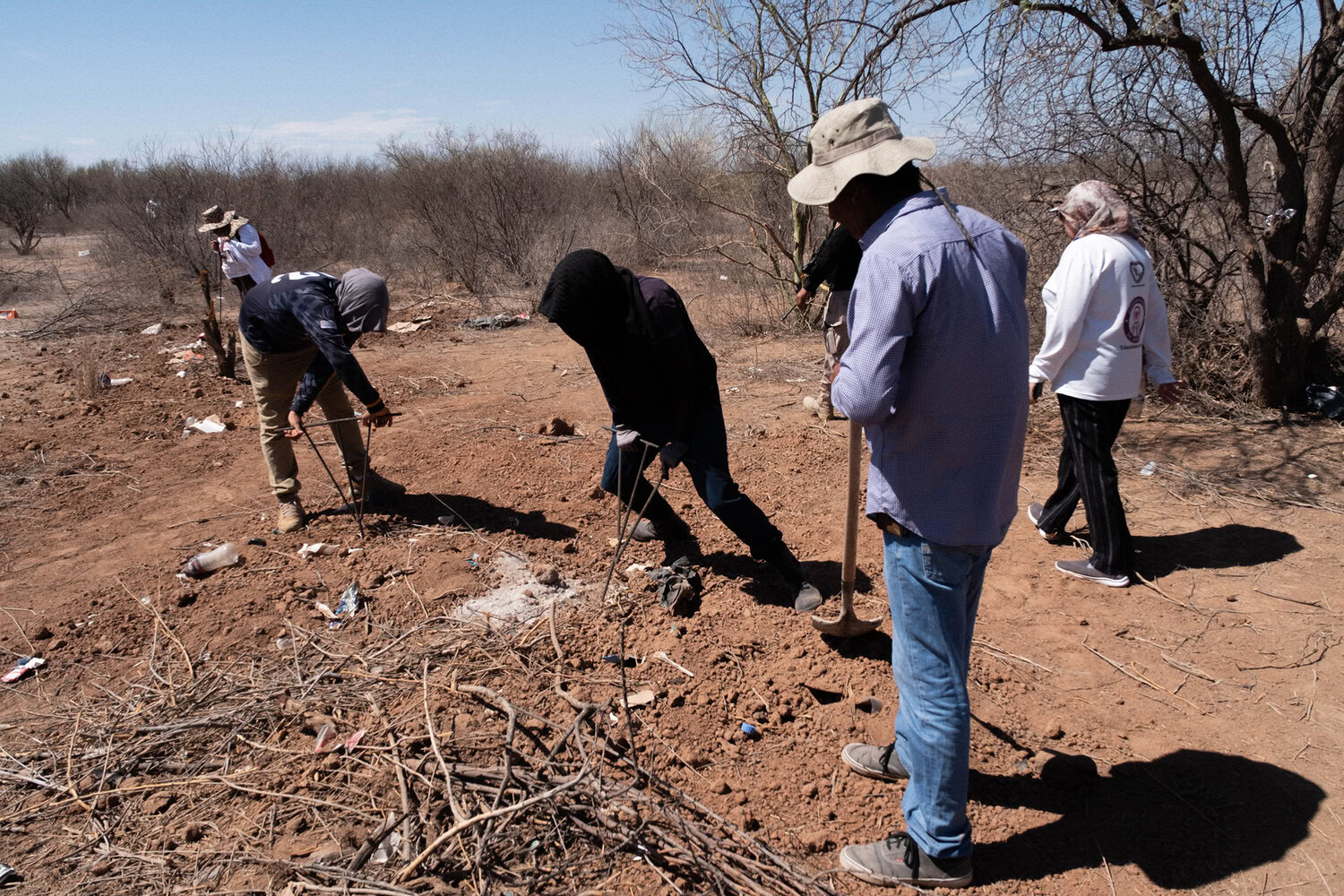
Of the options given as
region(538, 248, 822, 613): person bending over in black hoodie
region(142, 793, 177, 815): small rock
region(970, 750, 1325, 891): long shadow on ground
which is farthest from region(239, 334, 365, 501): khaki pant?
region(970, 750, 1325, 891): long shadow on ground

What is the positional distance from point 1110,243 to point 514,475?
375 cm

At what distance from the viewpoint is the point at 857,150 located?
188 centimetres

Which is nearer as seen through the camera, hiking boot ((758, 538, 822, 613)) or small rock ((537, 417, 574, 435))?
hiking boot ((758, 538, 822, 613))

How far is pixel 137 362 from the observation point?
906cm

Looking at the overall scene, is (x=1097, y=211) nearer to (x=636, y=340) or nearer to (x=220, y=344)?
(x=636, y=340)

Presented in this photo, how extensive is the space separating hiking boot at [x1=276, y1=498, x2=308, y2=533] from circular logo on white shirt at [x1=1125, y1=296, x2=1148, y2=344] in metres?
4.59

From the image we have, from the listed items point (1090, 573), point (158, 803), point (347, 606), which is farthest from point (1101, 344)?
point (158, 803)

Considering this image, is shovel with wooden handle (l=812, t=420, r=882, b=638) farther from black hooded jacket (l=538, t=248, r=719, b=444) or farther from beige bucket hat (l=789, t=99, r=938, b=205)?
black hooded jacket (l=538, t=248, r=719, b=444)

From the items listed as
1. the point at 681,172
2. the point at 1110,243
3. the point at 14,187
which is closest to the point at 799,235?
the point at 681,172

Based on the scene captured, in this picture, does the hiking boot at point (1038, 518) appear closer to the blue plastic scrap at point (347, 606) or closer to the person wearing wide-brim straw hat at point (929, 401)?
the person wearing wide-brim straw hat at point (929, 401)

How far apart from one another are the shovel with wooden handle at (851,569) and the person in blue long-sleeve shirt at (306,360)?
2.48 metres

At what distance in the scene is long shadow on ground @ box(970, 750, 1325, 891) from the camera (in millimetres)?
2248

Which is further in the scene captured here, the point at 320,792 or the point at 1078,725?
the point at 1078,725

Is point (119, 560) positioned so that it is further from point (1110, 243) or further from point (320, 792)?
point (1110, 243)
